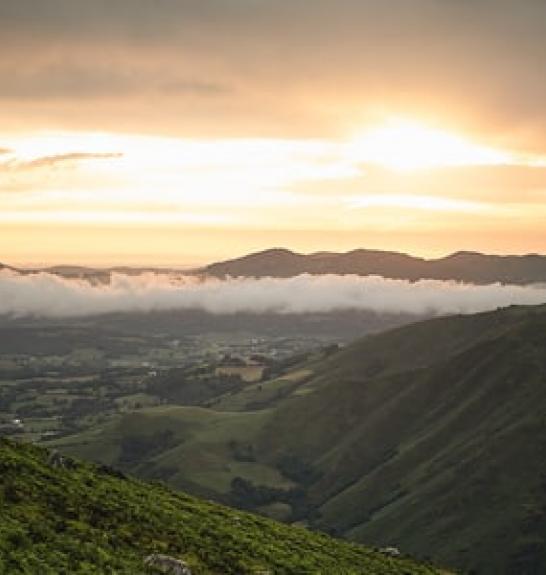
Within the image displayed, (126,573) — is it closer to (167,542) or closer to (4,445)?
(167,542)

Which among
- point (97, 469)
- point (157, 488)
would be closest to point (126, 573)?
point (97, 469)

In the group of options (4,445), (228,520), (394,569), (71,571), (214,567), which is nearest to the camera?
(71,571)

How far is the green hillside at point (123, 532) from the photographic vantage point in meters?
49.2

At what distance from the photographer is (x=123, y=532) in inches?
2306

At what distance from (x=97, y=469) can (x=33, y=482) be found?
64.8ft

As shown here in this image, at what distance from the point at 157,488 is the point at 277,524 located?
45.6ft

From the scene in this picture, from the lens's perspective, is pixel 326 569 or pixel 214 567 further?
pixel 326 569

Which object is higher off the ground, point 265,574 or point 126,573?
point 126,573

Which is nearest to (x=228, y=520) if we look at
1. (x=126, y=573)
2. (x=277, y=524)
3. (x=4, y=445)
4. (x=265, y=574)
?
(x=277, y=524)

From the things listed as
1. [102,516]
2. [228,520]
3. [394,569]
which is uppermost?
[102,516]

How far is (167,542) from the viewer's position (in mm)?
61156

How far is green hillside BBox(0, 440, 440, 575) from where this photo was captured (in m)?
49.2

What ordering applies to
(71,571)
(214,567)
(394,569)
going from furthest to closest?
(394,569) → (214,567) → (71,571)

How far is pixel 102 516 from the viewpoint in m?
61.0
